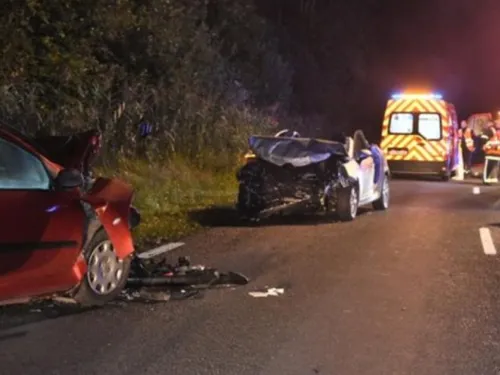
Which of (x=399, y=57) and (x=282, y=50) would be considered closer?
(x=282, y=50)

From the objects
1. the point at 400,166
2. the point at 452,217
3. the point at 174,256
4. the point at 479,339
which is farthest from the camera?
the point at 400,166

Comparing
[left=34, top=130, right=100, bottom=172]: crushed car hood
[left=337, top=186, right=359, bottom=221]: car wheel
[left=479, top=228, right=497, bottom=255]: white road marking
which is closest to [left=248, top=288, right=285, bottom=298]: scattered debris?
[left=34, top=130, right=100, bottom=172]: crushed car hood

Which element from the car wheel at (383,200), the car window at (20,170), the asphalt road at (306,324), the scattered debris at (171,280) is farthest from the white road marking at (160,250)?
the car wheel at (383,200)

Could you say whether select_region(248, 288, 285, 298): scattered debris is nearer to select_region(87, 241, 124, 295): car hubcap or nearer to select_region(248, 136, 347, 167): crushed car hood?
select_region(87, 241, 124, 295): car hubcap

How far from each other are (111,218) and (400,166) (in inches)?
682

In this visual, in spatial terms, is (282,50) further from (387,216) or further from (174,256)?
(174,256)

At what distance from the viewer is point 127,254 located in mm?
7227

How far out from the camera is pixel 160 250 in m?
10.4

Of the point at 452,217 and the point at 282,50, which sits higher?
the point at 282,50

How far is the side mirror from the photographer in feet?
21.3

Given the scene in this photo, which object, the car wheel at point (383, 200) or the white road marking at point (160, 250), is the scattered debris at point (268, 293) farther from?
the car wheel at point (383, 200)

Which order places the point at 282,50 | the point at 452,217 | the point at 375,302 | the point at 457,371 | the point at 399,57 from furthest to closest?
1. the point at 399,57
2. the point at 282,50
3. the point at 452,217
4. the point at 375,302
5. the point at 457,371

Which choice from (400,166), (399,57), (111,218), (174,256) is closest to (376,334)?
(111,218)

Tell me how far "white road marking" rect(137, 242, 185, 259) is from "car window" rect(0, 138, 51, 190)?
9.96ft
